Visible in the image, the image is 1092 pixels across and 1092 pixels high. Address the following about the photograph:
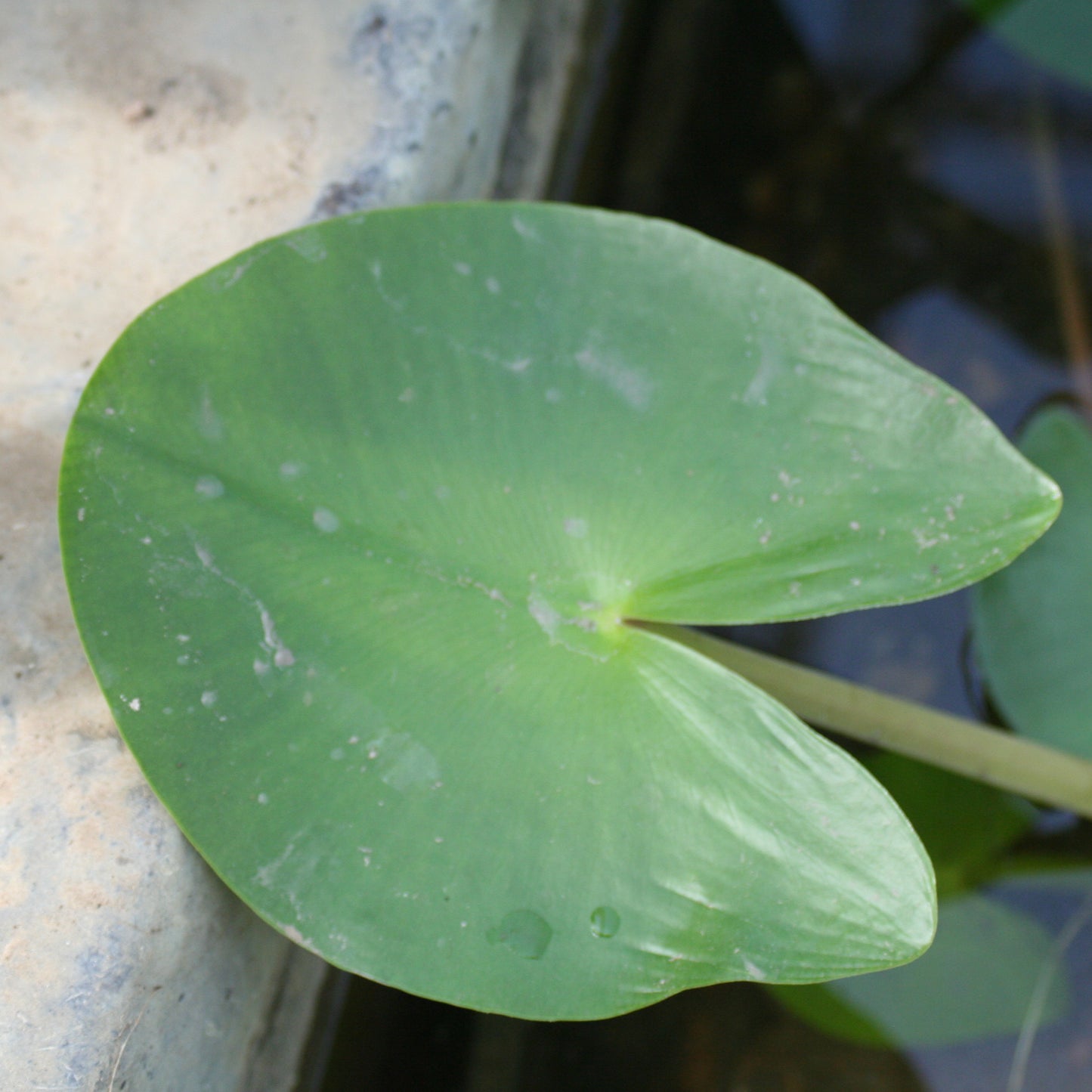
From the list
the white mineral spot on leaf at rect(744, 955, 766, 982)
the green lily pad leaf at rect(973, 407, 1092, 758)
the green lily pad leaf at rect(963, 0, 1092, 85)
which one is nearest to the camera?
the white mineral spot on leaf at rect(744, 955, 766, 982)

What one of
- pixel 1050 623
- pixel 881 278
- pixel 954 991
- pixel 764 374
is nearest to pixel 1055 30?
pixel 881 278

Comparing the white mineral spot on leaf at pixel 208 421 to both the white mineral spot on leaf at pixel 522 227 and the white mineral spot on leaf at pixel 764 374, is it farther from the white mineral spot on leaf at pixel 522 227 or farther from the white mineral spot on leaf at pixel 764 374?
the white mineral spot on leaf at pixel 764 374

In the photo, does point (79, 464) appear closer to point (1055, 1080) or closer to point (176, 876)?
point (176, 876)

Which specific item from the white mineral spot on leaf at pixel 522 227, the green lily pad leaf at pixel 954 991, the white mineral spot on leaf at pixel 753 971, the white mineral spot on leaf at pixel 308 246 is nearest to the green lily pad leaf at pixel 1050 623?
the green lily pad leaf at pixel 954 991

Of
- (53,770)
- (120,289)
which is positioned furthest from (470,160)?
(53,770)

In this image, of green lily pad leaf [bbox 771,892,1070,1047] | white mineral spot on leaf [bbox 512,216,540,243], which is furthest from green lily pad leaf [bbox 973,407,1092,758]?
white mineral spot on leaf [bbox 512,216,540,243]

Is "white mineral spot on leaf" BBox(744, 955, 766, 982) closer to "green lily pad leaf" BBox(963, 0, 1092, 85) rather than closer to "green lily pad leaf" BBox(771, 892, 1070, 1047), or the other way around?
"green lily pad leaf" BBox(771, 892, 1070, 1047)

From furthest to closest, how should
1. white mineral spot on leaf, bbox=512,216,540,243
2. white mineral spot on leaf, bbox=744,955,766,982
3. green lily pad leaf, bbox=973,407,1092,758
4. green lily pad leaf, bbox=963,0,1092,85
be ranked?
1. green lily pad leaf, bbox=963,0,1092,85
2. green lily pad leaf, bbox=973,407,1092,758
3. white mineral spot on leaf, bbox=512,216,540,243
4. white mineral spot on leaf, bbox=744,955,766,982
